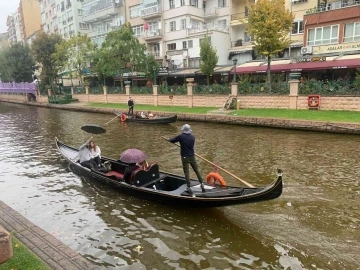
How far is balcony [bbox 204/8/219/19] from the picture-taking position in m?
38.9

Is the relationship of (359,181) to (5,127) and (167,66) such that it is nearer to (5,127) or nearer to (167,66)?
(5,127)

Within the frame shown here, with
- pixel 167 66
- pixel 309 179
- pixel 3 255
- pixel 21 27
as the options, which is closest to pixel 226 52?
pixel 167 66

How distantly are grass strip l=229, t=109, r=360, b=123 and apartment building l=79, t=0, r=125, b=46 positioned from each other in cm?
3279

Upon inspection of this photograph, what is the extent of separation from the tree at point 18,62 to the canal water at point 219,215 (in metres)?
46.0

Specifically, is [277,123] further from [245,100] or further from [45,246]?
[45,246]

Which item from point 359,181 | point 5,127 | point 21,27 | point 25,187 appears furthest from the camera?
point 21,27

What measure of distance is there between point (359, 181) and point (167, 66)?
3295 cm

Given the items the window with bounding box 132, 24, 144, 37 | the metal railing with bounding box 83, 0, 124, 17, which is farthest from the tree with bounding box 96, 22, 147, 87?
the metal railing with bounding box 83, 0, 124, 17

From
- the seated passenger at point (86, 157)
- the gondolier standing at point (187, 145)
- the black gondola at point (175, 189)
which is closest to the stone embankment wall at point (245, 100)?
the black gondola at point (175, 189)

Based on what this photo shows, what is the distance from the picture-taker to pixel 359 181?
982 centimetres

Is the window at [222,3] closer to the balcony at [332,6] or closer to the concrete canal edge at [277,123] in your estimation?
the balcony at [332,6]

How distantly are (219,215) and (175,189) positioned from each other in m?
1.66

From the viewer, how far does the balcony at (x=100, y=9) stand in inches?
1870

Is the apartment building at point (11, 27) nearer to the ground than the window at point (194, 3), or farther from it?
farther from it
